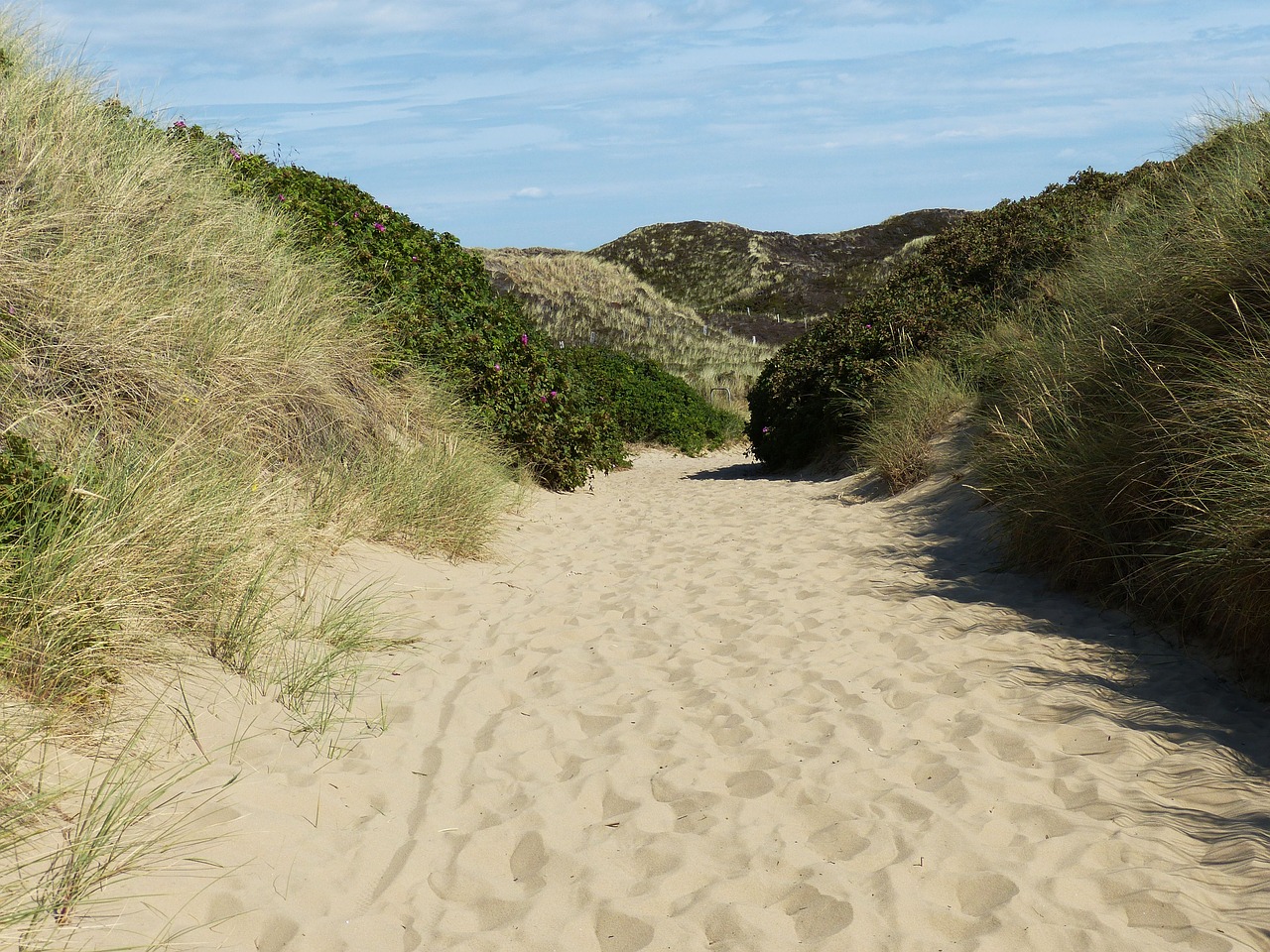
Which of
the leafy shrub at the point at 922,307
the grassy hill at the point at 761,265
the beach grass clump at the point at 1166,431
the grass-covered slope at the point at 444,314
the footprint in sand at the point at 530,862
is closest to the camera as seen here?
the footprint in sand at the point at 530,862

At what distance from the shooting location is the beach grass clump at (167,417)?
3.63 m

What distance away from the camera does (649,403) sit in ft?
62.1

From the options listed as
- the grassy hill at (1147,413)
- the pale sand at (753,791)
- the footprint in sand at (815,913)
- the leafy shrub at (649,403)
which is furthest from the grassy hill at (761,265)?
the footprint in sand at (815,913)

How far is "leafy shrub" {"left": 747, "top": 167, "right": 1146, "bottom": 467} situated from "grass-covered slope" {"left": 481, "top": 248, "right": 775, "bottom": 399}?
10.4m

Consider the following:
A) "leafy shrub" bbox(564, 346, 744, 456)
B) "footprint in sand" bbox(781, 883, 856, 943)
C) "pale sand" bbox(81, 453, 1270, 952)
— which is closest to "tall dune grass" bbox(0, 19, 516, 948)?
"pale sand" bbox(81, 453, 1270, 952)

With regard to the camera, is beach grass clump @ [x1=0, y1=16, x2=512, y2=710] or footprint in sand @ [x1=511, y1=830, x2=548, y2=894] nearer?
footprint in sand @ [x1=511, y1=830, x2=548, y2=894]

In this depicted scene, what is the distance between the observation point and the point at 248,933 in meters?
2.54

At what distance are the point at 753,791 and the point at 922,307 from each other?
988 centimetres

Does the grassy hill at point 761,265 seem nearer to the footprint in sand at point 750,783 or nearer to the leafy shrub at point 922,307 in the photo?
the leafy shrub at point 922,307

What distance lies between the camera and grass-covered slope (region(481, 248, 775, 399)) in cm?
2722

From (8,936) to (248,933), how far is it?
555 mm

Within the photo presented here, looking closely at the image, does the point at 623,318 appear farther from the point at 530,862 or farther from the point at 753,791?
the point at 530,862

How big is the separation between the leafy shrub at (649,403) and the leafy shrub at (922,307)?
4819 mm

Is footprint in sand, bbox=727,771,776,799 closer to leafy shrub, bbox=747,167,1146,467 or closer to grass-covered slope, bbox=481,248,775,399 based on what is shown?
leafy shrub, bbox=747,167,1146,467
